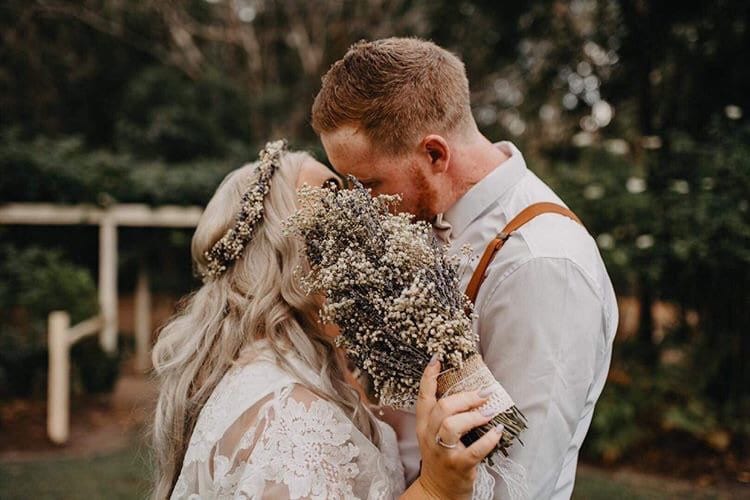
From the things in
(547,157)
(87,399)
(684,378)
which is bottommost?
(87,399)

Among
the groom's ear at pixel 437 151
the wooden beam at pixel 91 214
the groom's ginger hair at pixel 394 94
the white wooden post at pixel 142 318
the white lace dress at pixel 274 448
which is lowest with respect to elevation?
the white wooden post at pixel 142 318

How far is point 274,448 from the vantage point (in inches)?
76.1

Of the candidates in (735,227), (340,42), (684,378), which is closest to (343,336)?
(735,227)

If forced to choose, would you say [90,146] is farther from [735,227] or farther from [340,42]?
[735,227]

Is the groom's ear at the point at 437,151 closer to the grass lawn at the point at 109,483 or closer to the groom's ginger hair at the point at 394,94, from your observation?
the groom's ginger hair at the point at 394,94

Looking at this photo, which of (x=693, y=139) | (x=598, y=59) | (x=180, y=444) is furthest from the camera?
(x=598, y=59)

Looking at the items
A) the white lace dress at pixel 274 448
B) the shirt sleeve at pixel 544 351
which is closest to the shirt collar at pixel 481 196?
the shirt sleeve at pixel 544 351

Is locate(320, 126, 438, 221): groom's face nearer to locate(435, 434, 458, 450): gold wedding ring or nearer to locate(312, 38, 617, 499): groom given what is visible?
locate(312, 38, 617, 499): groom

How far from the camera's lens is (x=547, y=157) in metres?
9.46

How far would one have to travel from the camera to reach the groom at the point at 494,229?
191 cm

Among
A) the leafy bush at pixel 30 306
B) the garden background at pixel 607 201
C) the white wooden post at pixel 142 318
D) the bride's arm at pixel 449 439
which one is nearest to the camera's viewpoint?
the bride's arm at pixel 449 439

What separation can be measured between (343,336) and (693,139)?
6412 mm

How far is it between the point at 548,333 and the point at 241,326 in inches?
37.0

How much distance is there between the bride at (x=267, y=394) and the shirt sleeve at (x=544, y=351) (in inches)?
9.8
